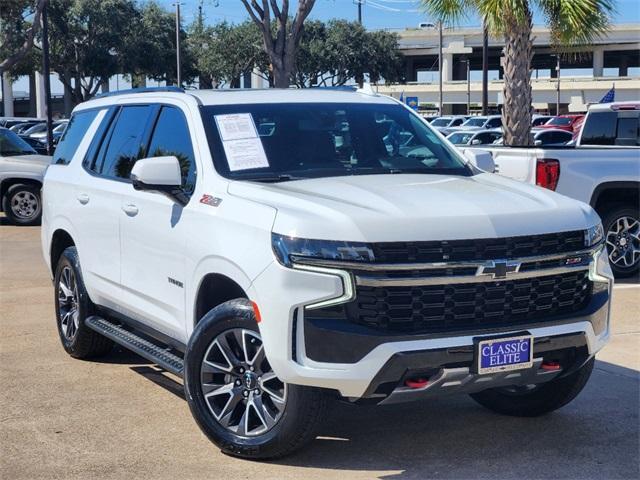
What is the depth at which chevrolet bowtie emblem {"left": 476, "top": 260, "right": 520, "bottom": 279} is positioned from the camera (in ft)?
15.0

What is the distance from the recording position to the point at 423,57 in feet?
296

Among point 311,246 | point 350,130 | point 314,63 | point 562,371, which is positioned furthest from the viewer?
point 314,63

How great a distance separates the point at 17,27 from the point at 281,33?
23.8m

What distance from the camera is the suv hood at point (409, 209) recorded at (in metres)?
4.48

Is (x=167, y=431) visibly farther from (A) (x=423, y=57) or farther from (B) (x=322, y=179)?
(A) (x=423, y=57)

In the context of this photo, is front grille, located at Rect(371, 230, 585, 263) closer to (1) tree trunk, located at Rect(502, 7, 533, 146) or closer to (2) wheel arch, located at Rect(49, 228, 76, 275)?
(2) wheel arch, located at Rect(49, 228, 76, 275)

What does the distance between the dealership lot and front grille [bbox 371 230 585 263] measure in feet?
3.67

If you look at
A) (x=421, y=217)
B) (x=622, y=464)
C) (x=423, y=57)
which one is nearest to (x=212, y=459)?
(x=421, y=217)

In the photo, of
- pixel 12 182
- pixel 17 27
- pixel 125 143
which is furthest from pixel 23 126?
pixel 125 143

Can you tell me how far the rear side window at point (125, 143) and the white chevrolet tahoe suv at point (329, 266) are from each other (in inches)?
1.5

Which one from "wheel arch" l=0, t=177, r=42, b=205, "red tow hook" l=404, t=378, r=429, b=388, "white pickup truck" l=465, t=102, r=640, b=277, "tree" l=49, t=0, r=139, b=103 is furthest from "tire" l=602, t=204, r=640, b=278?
"tree" l=49, t=0, r=139, b=103

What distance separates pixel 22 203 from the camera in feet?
54.3

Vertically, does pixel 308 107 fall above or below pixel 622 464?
above

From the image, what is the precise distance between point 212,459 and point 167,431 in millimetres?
574
